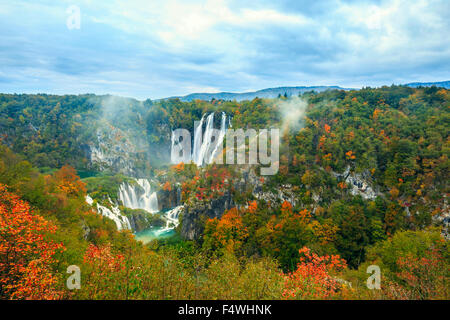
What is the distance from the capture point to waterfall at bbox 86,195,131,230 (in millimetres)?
41656

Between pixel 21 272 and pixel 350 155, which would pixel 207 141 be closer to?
pixel 350 155

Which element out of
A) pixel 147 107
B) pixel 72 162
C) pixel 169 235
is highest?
pixel 147 107

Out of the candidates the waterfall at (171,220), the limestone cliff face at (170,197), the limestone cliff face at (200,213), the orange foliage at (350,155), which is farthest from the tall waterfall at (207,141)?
the orange foliage at (350,155)

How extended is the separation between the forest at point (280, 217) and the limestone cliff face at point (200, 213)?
0.80ft

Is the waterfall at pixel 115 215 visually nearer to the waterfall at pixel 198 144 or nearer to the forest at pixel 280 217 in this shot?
Answer: the forest at pixel 280 217

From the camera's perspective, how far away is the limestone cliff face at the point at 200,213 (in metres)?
41.4

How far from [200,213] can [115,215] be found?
16.6 meters

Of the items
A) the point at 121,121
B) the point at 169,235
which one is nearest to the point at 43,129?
the point at 121,121

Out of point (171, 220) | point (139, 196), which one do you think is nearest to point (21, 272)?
point (171, 220)

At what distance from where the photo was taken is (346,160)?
49812mm

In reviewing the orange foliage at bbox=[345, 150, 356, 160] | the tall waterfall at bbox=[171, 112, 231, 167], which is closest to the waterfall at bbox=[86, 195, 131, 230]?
the tall waterfall at bbox=[171, 112, 231, 167]
